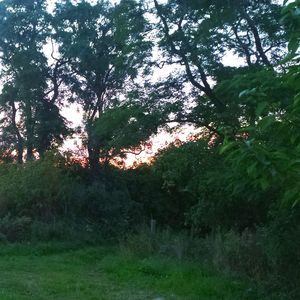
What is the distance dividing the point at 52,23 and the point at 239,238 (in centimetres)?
2432

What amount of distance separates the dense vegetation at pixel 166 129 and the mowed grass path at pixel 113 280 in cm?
108

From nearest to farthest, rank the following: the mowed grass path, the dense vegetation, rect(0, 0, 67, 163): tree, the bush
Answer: the dense vegetation < the mowed grass path < the bush < rect(0, 0, 67, 163): tree

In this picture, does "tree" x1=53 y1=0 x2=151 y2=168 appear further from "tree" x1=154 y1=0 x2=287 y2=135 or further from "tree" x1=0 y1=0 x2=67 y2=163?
"tree" x1=154 y1=0 x2=287 y2=135

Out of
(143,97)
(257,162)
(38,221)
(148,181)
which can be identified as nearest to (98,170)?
(148,181)

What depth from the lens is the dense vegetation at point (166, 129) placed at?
13.9 ft

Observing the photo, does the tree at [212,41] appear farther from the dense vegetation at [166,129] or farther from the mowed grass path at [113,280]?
the mowed grass path at [113,280]

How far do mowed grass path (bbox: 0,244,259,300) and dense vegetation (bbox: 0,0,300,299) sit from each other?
3.53 feet

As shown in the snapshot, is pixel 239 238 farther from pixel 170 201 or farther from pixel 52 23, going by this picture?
pixel 52 23

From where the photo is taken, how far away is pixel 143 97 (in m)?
18.7

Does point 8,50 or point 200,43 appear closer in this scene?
point 200,43

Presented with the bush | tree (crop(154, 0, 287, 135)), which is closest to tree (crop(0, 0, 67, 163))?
the bush

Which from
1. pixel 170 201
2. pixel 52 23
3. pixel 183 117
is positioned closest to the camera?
pixel 183 117

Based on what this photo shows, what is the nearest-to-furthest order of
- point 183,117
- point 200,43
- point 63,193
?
point 200,43
point 183,117
point 63,193

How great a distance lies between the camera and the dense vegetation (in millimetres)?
4234
